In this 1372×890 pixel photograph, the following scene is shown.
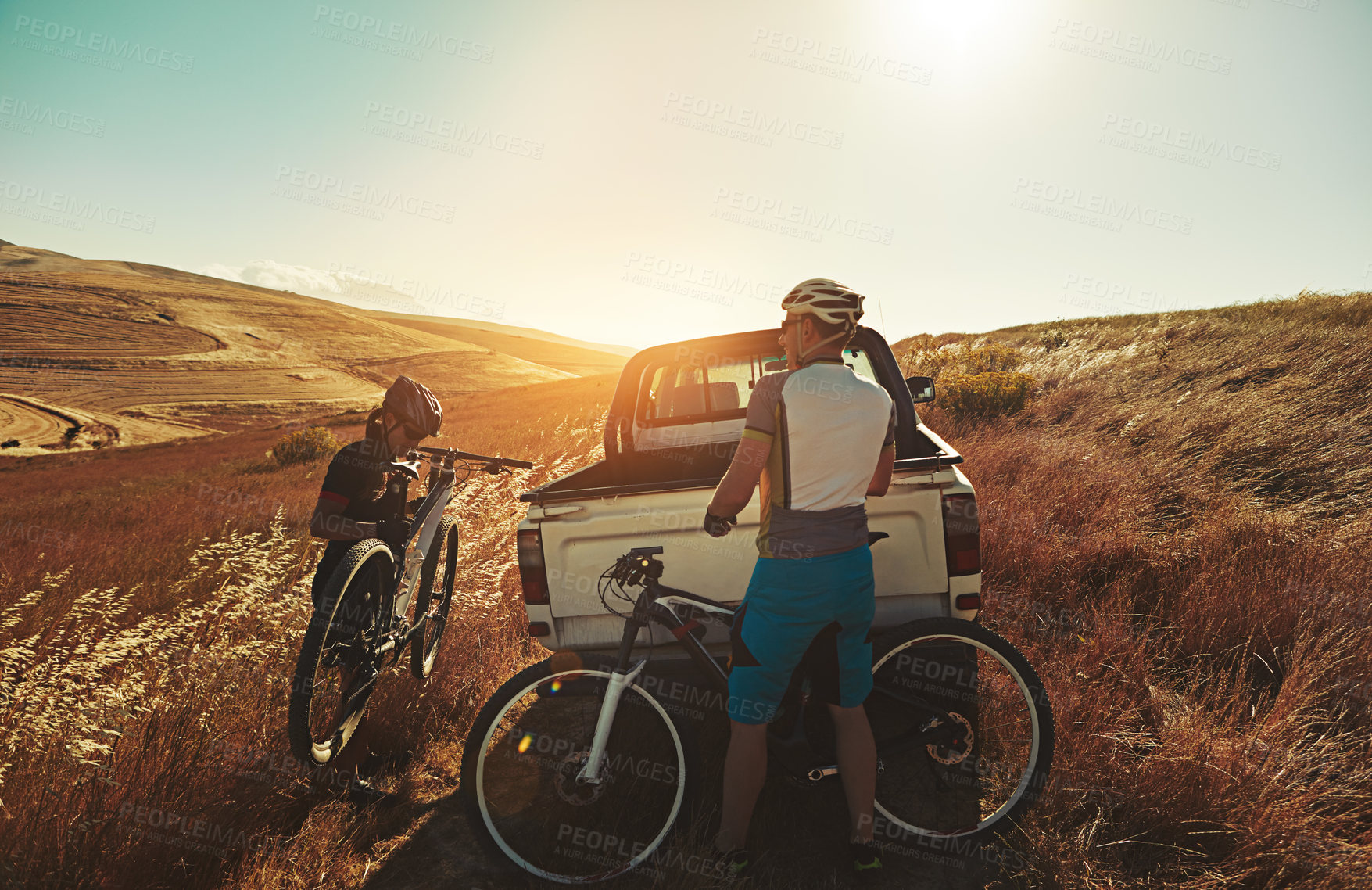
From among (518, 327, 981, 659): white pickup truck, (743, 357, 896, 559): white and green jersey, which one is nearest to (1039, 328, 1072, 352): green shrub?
(518, 327, 981, 659): white pickup truck

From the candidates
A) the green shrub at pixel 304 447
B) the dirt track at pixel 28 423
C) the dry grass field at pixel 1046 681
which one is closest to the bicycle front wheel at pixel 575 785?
the dry grass field at pixel 1046 681

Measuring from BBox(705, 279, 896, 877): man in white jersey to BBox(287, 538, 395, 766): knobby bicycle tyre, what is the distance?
1.82 m

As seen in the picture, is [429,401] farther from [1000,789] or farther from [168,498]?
[168,498]

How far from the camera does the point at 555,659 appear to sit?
2.49m

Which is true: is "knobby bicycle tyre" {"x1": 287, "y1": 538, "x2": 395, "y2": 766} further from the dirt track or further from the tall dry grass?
the dirt track

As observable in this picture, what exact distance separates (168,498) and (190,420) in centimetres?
4792

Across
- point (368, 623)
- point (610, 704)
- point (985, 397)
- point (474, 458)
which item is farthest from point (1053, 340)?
point (368, 623)

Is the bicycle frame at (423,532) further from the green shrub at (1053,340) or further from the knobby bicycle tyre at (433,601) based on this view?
the green shrub at (1053,340)

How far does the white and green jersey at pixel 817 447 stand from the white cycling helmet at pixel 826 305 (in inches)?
4.9

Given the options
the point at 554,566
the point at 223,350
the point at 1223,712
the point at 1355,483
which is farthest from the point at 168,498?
the point at 223,350

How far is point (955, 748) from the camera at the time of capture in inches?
108

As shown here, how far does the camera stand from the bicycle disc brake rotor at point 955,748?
2.67 meters
